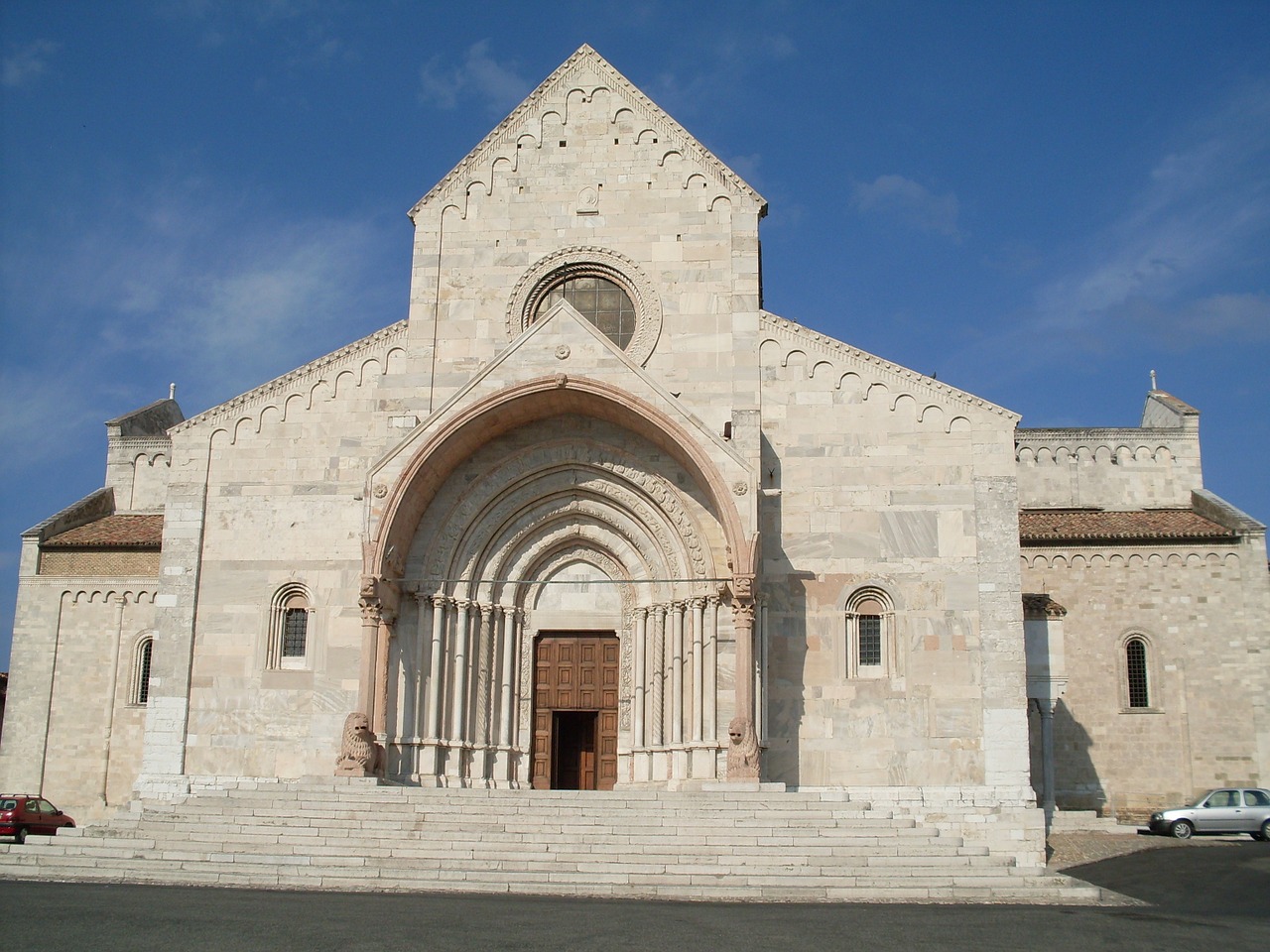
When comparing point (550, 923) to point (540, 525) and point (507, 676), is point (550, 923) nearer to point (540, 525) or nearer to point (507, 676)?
point (507, 676)

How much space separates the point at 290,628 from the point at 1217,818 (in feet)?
61.7

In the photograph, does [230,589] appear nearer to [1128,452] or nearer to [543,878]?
[543,878]

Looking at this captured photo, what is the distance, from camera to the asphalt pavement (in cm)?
1188

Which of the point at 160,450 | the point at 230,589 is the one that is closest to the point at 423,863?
the point at 230,589

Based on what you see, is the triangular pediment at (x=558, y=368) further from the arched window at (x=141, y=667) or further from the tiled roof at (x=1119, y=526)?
the tiled roof at (x=1119, y=526)

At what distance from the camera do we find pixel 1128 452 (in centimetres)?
3422

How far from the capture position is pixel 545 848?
693 inches

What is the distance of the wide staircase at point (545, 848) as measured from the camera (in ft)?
53.9

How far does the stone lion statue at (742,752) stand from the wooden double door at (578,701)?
3.69 metres

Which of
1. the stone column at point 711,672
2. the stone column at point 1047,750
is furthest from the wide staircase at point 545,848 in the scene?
the stone column at point 1047,750

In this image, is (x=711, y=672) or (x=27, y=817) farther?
(x=27, y=817)

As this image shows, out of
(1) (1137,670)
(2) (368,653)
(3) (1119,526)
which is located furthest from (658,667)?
(3) (1119,526)

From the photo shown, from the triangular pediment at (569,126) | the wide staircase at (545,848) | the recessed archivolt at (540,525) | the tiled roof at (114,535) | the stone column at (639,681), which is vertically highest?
the triangular pediment at (569,126)

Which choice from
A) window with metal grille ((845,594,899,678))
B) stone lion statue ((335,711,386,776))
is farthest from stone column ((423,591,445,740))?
window with metal grille ((845,594,899,678))
